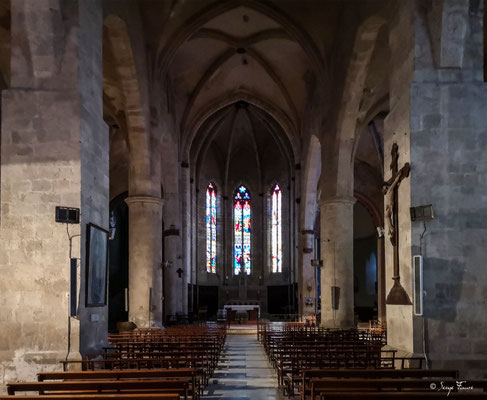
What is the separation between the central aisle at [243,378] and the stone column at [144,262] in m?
4.81

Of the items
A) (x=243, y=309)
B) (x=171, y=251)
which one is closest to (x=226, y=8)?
(x=171, y=251)

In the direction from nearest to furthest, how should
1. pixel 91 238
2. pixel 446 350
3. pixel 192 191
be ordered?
pixel 446 350, pixel 91 238, pixel 192 191

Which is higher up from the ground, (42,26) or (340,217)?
(42,26)

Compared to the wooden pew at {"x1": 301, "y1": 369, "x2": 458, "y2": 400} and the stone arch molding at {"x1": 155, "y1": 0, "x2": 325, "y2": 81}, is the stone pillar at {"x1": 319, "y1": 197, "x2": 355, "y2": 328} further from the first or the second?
the wooden pew at {"x1": 301, "y1": 369, "x2": 458, "y2": 400}

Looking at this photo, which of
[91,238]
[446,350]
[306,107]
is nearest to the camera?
[446,350]

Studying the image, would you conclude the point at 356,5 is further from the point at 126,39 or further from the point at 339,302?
the point at 339,302

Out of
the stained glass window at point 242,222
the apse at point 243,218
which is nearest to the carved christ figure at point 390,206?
the apse at point 243,218

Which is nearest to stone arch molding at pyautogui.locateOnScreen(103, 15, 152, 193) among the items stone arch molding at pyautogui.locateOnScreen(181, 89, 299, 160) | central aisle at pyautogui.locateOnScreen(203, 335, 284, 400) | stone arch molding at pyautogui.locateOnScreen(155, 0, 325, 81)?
stone arch molding at pyautogui.locateOnScreen(155, 0, 325, 81)

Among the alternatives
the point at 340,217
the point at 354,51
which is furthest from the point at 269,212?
the point at 354,51

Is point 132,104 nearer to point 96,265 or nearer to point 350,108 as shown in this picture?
point 350,108

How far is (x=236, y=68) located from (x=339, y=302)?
552 inches

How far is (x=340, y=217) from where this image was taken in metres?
21.6

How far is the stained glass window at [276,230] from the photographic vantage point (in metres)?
39.9
